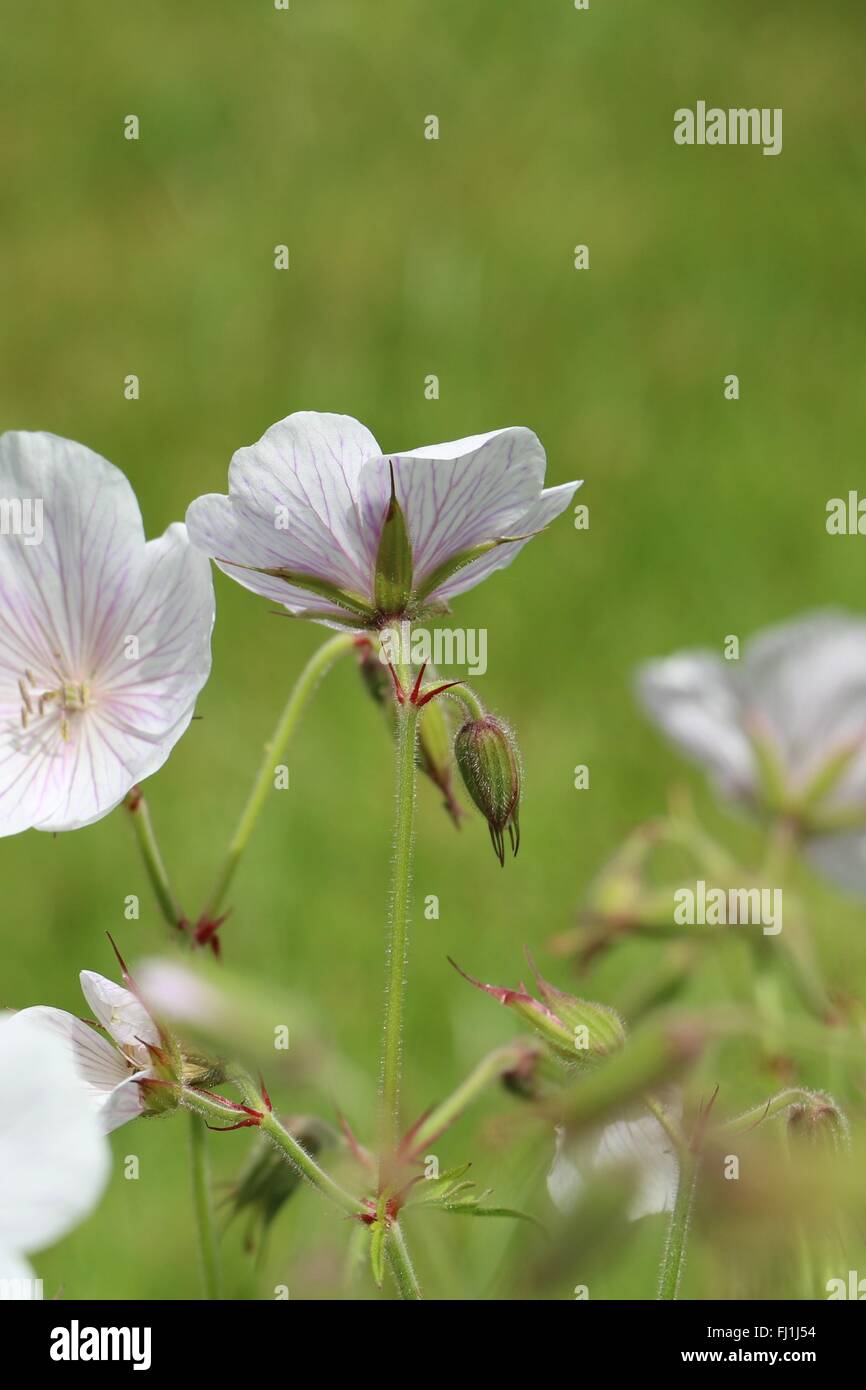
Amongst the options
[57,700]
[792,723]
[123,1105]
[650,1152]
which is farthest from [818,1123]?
[792,723]

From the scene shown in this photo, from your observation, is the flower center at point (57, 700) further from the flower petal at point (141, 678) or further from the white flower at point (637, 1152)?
the white flower at point (637, 1152)

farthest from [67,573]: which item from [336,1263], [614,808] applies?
[614,808]

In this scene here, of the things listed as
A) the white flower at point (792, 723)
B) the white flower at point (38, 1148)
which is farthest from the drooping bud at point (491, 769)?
the white flower at point (792, 723)

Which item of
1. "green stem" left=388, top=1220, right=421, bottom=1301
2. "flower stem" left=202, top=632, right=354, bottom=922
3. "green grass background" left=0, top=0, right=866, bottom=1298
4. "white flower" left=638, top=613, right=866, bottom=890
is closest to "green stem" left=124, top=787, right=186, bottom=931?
"flower stem" left=202, top=632, right=354, bottom=922

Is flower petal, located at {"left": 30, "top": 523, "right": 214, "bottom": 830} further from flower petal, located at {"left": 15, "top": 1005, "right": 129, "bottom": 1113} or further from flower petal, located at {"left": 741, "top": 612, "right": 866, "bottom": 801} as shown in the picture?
flower petal, located at {"left": 741, "top": 612, "right": 866, "bottom": 801}

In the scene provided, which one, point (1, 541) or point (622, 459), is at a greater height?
point (622, 459)

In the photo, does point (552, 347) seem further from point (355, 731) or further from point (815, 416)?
point (355, 731)

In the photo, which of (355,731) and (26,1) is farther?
(26,1)

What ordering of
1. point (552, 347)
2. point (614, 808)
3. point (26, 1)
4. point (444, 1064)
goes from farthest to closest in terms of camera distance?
point (26, 1), point (552, 347), point (614, 808), point (444, 1064)
